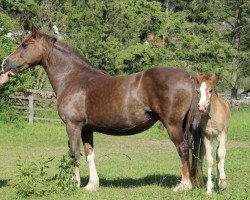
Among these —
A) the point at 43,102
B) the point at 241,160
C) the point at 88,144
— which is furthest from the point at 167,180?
the point at 43,102

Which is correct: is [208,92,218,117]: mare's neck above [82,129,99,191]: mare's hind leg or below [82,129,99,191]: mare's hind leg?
above

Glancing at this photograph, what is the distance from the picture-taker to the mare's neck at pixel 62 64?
8.75m

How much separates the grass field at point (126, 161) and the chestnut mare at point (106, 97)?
0.65 metres

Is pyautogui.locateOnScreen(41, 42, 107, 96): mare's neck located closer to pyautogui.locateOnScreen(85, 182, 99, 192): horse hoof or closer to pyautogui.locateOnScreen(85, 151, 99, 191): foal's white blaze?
pyautogui.locateOnScreen(85, 151, 99, 191): foal's white blaze

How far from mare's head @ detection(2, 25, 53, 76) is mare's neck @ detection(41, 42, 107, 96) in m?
0.19

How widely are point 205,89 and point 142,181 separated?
99.7 inches

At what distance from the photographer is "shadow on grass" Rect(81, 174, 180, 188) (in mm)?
8672

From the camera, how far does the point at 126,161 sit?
1278 centimetres

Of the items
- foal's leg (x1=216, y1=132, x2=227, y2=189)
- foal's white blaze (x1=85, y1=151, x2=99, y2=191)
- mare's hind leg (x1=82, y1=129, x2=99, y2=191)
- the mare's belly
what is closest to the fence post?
mare's hind leg (x1=82, y1=129, x2=99, y2=191)

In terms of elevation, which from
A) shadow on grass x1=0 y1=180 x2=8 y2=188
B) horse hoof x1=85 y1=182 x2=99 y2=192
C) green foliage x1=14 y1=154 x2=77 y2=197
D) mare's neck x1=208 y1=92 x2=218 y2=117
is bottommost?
shadow on grass x1=0 y1=180 x2=8 y2=188

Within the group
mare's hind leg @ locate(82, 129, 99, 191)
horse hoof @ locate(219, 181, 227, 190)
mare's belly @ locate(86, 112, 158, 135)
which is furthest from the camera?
mare's hind leg @ locate(82, 129, 99, 191)

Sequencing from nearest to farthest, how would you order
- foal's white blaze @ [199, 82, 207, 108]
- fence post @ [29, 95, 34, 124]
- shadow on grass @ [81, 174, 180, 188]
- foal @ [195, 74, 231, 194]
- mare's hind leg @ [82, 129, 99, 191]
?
foal's white blaze @ [199, 82, 207, 108], foal @ [195, 74, 231, 194], mare's hind leg @ [82, 129, 99, 191], shadow on grass @ [81, 174, 180, 188], fence post @ [29, 95, 34, 124]

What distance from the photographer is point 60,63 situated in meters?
8.82

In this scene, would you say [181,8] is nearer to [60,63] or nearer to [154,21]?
[154,21]
